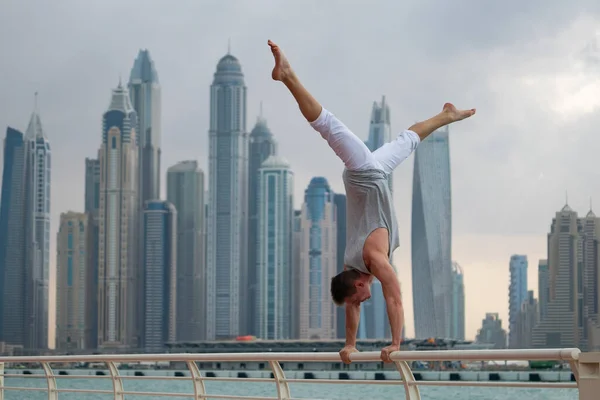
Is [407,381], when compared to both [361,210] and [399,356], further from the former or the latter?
[361,210]

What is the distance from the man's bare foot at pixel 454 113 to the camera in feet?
23.0

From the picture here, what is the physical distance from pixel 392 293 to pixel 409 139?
0.97 m

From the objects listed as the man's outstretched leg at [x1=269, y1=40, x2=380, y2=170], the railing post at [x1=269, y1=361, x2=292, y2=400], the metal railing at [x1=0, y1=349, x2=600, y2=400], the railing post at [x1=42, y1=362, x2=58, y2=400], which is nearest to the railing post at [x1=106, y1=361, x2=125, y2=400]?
the metal railing at [x1=0, y1=349, x2=600, y2=400]

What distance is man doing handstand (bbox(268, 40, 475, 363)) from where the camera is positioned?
626 centimetres

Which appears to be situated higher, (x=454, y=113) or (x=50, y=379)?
(x=454, y=113)

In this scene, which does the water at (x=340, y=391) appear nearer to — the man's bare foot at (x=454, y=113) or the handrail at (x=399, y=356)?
the handrail at (x=399, y=356)

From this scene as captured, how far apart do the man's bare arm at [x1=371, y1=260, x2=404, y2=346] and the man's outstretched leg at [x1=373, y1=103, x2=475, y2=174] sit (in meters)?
0.60

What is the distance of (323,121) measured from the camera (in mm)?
6254

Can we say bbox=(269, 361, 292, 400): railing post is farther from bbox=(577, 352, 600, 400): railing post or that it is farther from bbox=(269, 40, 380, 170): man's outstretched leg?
bbox=(577, 352, 600, 400): railing post

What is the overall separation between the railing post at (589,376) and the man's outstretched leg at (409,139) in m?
2.26

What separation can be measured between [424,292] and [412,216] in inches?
477

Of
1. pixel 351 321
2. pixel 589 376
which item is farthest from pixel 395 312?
pixel 589 376

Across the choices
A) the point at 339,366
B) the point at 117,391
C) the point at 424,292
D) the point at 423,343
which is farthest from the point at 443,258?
the point at 117,391

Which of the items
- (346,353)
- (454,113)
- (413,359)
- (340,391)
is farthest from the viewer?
(340,391)
